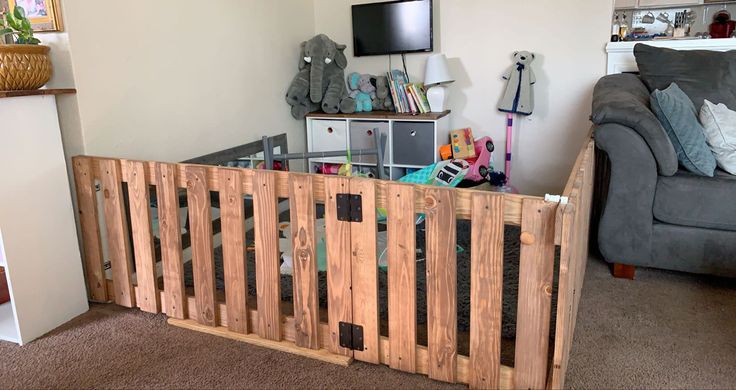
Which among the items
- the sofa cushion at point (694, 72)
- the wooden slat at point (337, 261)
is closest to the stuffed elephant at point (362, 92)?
the sofa cushion at point (694, 72)

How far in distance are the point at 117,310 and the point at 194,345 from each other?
505 mm

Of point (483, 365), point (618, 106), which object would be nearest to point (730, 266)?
point (618, 106)

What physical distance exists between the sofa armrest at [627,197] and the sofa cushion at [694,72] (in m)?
0.70

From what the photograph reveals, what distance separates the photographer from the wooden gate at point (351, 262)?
1597 mm

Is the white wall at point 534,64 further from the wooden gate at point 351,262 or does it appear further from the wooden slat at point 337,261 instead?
the wooden slat at point 337,261

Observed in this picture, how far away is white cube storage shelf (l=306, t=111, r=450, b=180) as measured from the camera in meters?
3.67

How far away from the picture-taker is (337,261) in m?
1.85

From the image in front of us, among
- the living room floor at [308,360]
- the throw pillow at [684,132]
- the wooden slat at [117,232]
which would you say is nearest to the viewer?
the living room floor at [308,360]

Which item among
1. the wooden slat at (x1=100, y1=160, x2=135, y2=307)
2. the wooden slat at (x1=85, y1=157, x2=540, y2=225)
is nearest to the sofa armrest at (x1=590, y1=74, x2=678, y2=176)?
the wooden slat at (x1=85, y1=157, x2=540, y2=225)

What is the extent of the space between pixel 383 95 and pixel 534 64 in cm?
100

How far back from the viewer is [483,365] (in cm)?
172

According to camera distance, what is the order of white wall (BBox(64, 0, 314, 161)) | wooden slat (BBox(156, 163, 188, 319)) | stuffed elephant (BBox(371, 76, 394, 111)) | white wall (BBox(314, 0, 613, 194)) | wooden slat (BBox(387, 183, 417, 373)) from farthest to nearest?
stuffed elephant (BBox(371, 76, 394, 111)), white wall (BBox(314, 0, 613, 194)), white wall (BBox(64, 0, 314, 161)), wooden slat (BBox(156, 163, 188, 319)), wooden slat (BBox(387, 183, 417, 373))

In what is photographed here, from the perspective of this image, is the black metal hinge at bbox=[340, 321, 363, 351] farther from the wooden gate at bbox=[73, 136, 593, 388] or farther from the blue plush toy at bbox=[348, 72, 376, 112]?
the blue plush toy at bbox=[348, 72, 376, 112]

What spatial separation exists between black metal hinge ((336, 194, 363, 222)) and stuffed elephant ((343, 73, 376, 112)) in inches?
86.9
